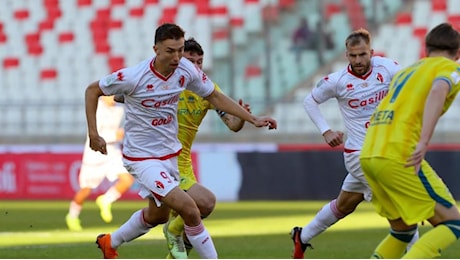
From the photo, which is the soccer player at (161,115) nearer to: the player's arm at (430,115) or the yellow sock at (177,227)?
the yellow sock at (177,227)

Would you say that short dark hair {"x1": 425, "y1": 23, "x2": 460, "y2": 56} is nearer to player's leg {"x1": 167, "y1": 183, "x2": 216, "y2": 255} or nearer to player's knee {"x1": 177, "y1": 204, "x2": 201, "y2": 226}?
player's knee {"x1": 177, "y1": 204, "x2": 201, "y2": 226}

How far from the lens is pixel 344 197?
10625mm

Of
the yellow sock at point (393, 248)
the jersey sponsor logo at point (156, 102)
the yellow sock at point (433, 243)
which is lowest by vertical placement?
the yellow sock at point (393, 248)

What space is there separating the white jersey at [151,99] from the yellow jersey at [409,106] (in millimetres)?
2359

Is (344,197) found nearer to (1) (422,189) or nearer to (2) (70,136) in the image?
(1) (422,189)

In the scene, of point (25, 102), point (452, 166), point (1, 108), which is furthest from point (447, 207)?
point (25, 102)

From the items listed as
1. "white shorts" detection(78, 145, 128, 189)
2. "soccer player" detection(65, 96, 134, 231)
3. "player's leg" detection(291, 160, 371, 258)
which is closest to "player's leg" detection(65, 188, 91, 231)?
"soccer player" detection(65, 96, 134, 231)

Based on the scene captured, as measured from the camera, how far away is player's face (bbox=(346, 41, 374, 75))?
33.6 ft

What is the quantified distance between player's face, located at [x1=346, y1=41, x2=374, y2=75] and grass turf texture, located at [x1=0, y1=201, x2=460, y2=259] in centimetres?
198

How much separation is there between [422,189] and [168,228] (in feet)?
11.7

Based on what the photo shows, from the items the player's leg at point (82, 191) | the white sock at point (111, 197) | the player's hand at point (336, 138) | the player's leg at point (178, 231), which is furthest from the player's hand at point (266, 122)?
the white sock at point (111, 197)

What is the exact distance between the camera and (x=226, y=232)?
1484cm

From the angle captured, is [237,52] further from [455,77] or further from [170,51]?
[455,77]

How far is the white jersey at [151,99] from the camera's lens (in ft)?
31.2
